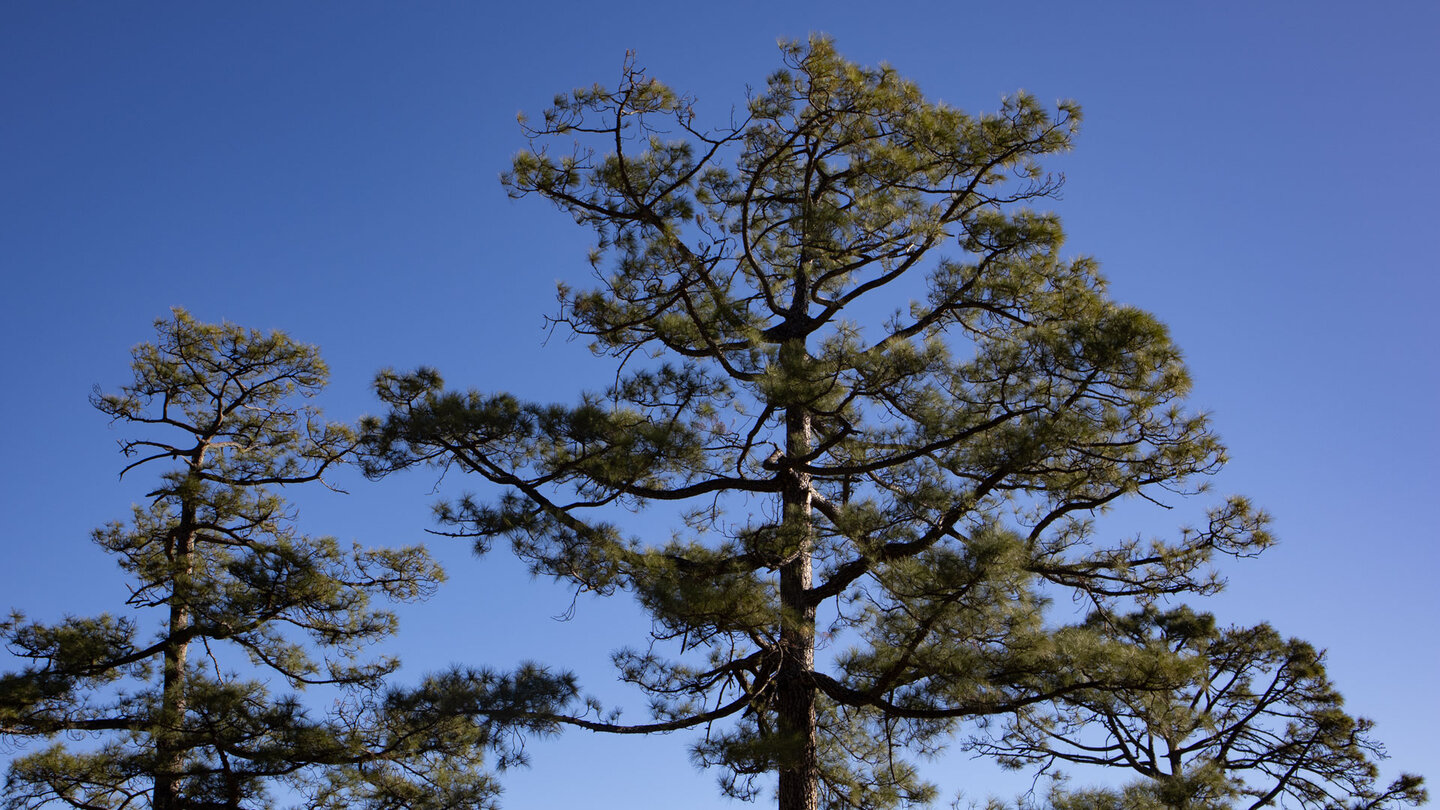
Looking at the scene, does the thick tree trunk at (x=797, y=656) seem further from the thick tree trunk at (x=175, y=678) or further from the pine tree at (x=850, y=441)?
the thick tree trunk at (x=175, y=678)

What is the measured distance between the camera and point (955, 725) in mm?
6844

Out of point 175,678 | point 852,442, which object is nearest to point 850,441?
point 852,442

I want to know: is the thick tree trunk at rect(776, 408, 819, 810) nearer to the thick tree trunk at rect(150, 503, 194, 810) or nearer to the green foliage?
the green foliage

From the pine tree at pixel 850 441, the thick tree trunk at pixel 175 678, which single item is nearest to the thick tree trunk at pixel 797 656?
the pine tree at pixel 850 441

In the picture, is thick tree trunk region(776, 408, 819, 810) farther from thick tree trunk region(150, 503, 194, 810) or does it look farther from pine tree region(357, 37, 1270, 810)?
thick tree trunk region(150, 503, 194, 810)

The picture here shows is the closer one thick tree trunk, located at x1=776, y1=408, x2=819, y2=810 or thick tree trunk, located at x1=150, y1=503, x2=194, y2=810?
thick tree trunk, located at x1=776, y1=408, x2=819, y2=810

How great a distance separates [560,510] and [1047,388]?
2.95m

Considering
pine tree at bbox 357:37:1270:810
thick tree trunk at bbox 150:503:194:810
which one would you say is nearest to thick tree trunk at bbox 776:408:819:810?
pine tree at bbox 357:37:1270:810

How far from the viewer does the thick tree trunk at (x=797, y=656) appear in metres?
6.24

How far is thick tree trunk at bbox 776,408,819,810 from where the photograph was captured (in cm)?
624

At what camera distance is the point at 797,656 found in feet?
21.6

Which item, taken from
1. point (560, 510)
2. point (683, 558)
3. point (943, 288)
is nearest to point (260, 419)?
point (560, 510)

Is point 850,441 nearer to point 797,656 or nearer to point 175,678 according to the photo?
point 797,656

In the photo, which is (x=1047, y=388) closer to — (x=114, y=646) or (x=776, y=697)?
(x=776, y=697)
